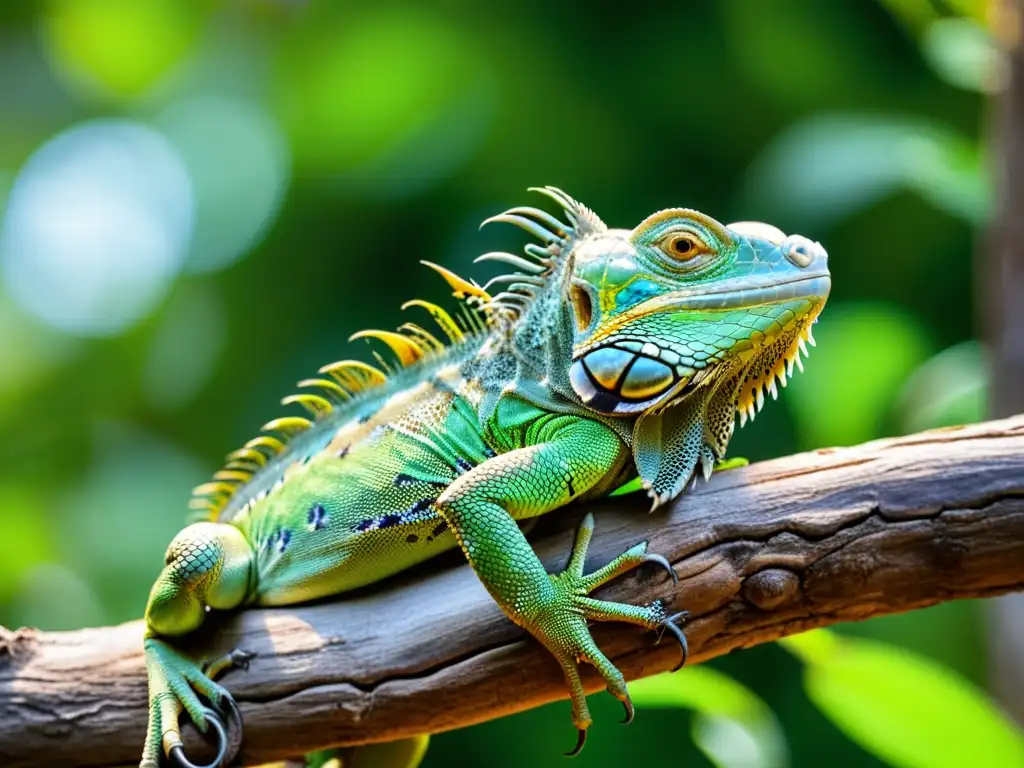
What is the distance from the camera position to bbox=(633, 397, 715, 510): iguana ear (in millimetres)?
2787

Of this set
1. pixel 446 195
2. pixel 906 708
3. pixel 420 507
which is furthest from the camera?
pixel 446 195

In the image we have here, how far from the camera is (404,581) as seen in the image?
3062 mm

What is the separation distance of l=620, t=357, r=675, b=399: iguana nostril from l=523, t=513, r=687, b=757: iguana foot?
45 centimetres

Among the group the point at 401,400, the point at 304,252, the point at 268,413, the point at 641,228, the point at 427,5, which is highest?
the point at 427,5

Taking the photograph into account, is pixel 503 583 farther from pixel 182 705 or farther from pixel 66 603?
pixel 66 603

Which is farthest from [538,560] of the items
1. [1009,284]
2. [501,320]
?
[1009,284]

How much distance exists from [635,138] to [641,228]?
4342 millimetres

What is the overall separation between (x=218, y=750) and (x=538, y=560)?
3.90 feet

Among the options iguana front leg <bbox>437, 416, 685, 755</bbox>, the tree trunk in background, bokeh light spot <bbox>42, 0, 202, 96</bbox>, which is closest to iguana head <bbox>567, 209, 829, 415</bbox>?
iguana front leg <bbox>437, 416, 685, 755</bbox>

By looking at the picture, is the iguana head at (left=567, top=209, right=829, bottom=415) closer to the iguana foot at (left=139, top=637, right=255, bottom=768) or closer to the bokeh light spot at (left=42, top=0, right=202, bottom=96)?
the iguana foot at (left=139, top=637, right=255, bottom=768)

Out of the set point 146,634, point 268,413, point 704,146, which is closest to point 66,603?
point 268,413

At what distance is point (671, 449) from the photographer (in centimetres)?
286

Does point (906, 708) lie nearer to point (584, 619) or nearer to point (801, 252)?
point (584, 619)

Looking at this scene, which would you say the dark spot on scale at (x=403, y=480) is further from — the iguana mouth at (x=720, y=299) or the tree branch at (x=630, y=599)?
the iguana mouth at (x=720, y=299)
